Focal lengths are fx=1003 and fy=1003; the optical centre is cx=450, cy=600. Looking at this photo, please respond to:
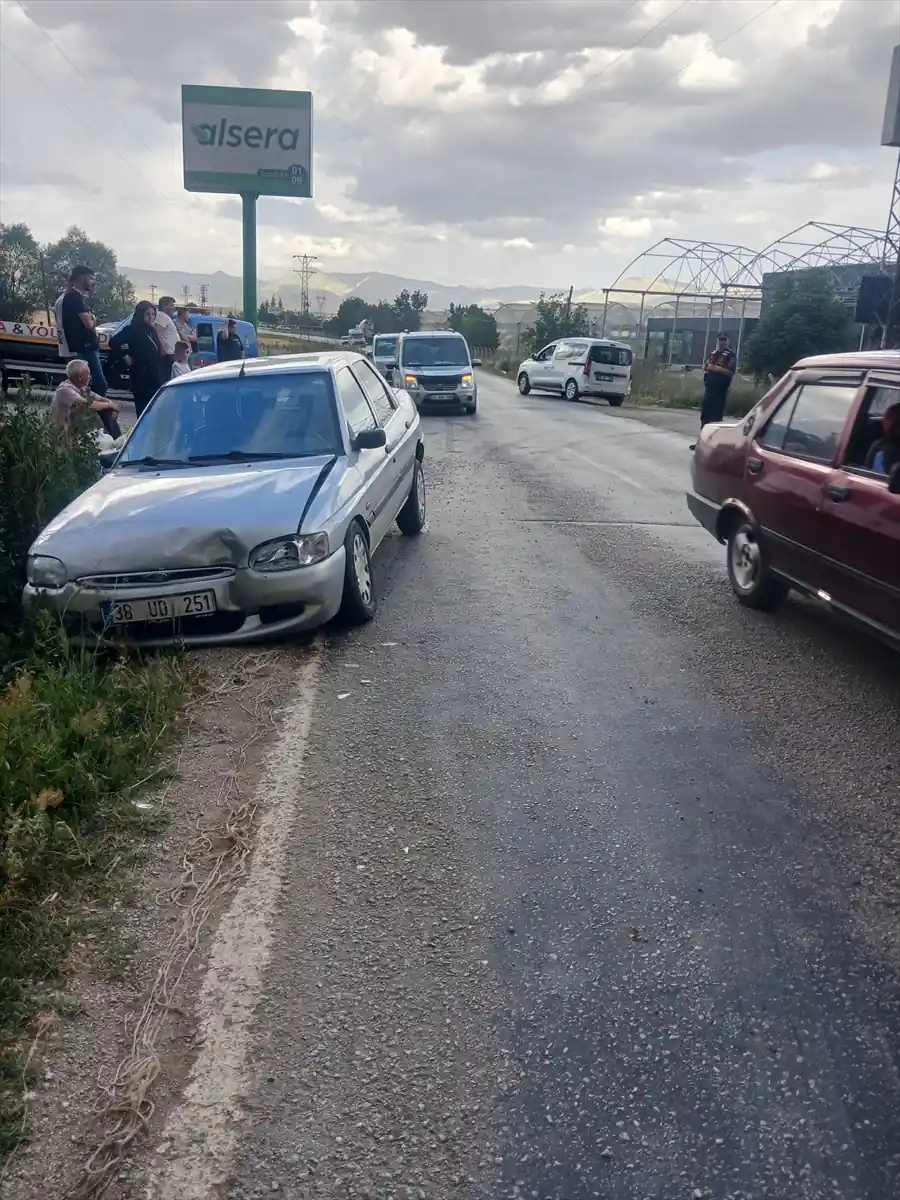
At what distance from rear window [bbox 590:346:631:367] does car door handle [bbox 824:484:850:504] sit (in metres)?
22.7

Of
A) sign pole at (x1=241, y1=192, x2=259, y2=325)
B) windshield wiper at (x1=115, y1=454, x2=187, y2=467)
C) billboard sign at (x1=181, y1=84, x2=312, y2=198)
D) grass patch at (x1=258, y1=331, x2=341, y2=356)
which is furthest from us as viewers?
grass patch at (x1=258, y1=331, x2=341, y2=356)

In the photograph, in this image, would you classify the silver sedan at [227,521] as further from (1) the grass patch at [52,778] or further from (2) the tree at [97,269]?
(2) the tree at [97,269]

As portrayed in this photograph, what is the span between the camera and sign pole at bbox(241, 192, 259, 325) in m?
22.6

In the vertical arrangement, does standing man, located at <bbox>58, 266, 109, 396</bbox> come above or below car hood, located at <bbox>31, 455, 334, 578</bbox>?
above

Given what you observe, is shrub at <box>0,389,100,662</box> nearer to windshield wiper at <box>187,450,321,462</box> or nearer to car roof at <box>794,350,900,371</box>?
windshield wiper at <box>187,450,321,462</box>

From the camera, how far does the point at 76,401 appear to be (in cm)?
848

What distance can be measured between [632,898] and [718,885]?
1.04ft

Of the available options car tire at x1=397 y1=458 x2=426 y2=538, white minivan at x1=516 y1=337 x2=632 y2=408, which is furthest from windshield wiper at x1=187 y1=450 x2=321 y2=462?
white minivan at x1=516 y1=337 x2=632 y2=408

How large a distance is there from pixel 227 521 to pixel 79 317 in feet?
21.4

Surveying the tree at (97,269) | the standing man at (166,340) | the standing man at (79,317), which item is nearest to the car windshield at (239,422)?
the standing man at (79,317)

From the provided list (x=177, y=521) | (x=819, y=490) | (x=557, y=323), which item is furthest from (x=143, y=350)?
(x=557, y=323)

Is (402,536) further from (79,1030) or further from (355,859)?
(79,1030)

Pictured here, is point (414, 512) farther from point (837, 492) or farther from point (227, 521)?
point (837, 492)

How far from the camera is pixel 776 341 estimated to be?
28594 mm
